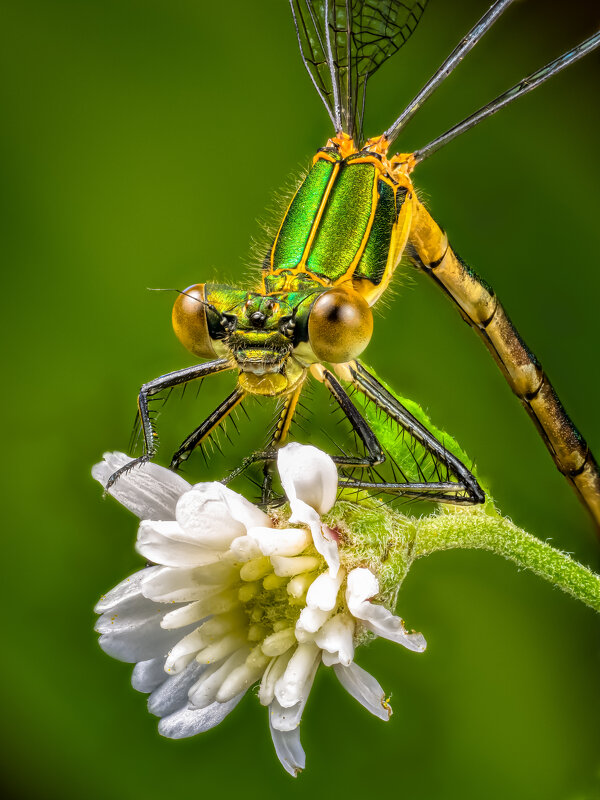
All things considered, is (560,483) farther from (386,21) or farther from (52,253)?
(52,253)

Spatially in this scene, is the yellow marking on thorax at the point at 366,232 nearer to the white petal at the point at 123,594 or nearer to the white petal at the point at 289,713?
the white petal at the point at 123,594

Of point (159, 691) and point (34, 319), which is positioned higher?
point (34, 319)

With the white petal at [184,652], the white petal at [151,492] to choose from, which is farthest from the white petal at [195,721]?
the white petal at [151,492]

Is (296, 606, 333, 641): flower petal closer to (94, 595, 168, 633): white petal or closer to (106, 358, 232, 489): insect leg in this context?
(94, 595, 168, 633): white petal

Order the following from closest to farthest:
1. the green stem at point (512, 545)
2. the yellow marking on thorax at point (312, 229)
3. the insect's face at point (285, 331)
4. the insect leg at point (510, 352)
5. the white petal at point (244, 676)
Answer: the white petal at point (244, 676)
the green stem at point (512, 545)
the insect's face at point (285, 331)
the yellow marking on thorax at point (312, 229)
the insect leg at point (510, 352)

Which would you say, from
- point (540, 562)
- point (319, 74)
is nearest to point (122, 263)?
point (319, 74)

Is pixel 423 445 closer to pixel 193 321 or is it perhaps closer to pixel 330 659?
pixel 193 321

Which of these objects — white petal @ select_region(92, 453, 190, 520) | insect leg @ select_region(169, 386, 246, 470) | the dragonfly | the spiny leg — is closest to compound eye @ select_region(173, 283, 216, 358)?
the dragonfly
